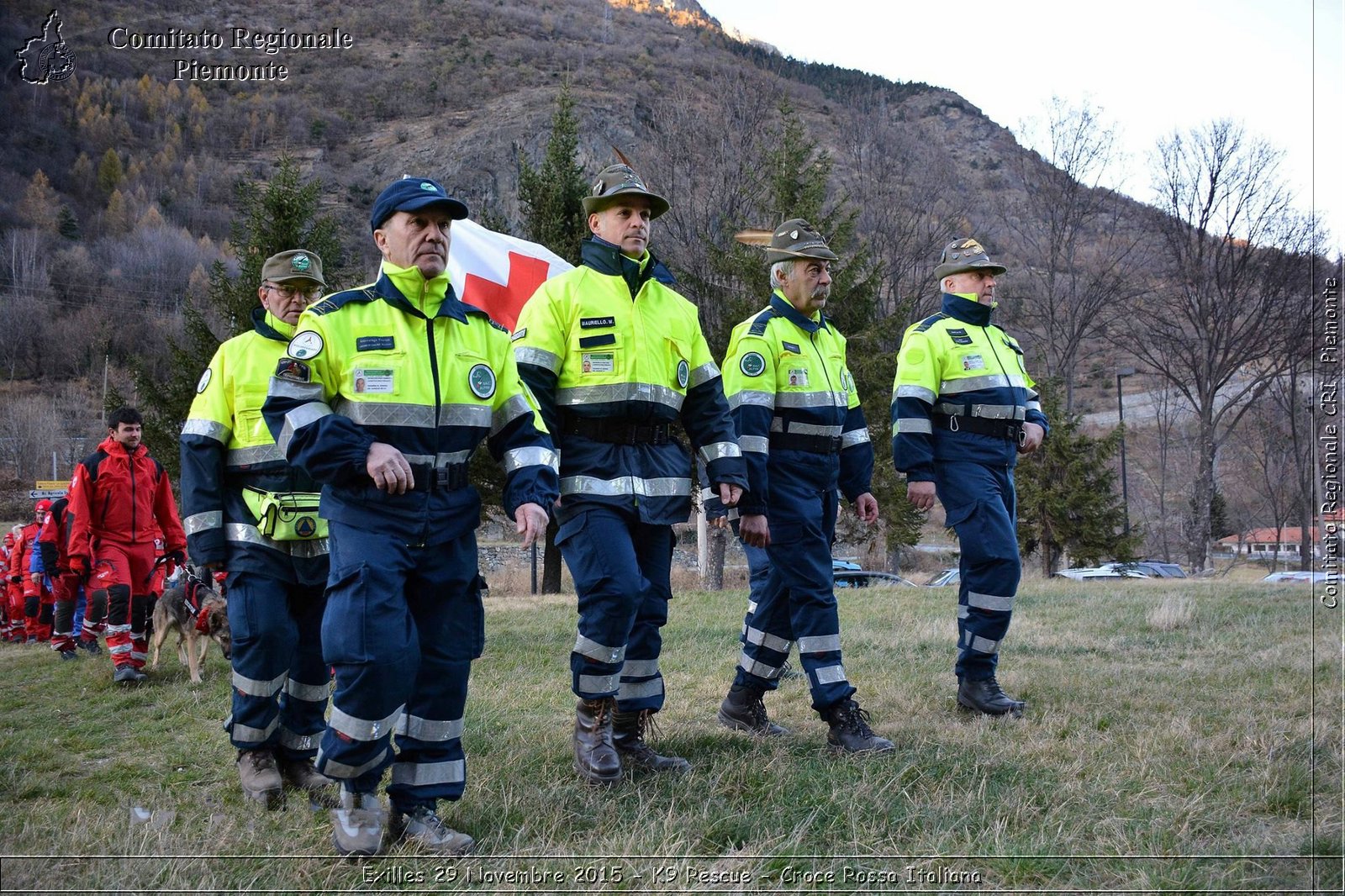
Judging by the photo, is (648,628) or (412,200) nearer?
(412,200)

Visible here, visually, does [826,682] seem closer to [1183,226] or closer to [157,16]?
[1183,226]

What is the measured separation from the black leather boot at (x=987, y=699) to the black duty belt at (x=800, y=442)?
1744 millimetres

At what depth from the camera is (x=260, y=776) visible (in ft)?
15.9

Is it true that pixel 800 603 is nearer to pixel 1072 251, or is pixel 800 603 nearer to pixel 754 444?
pixel 754 444

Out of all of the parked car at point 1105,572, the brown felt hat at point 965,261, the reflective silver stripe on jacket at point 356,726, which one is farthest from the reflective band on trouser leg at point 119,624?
the parked car at point 1105,572

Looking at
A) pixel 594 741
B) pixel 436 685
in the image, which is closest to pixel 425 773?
pixel 436 685

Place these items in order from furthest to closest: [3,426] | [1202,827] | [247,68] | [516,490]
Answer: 1. [3,426]
2. [247,68]
3. [516,490]
4. [1202,827]

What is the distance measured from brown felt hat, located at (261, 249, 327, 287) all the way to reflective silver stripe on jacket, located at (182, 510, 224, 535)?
1337 millimetres

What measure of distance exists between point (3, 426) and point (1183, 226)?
5163 centimetres

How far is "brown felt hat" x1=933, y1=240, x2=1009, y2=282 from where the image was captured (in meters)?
6.48

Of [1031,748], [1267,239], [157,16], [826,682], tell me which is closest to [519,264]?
[826,682]

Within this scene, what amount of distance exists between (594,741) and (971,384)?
3.25m

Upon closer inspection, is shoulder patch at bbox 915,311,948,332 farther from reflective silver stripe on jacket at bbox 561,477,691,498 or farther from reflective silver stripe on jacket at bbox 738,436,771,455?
reflective silver stripe on jacket at bbox 561,477,691,498

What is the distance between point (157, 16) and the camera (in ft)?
202
